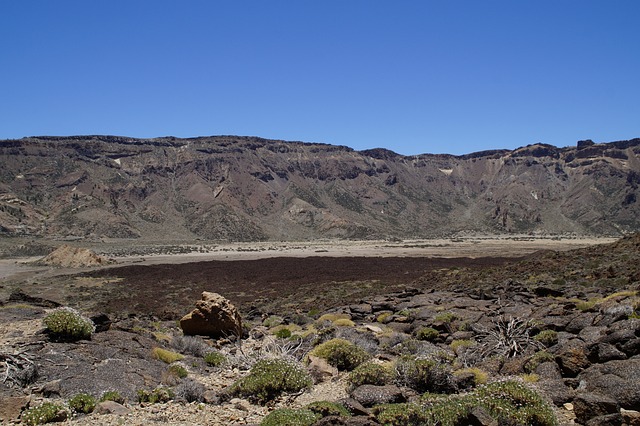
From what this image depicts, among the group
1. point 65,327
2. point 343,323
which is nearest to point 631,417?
point 343,323

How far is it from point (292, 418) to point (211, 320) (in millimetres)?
10592

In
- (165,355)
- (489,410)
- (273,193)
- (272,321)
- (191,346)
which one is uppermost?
(273,193)

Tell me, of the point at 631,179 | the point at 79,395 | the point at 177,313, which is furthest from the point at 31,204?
the point at 631,179

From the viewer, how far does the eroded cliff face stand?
411 feet

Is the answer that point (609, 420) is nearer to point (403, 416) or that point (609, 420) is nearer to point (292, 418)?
point (403, 416)

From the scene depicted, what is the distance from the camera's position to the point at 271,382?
10.2 meters

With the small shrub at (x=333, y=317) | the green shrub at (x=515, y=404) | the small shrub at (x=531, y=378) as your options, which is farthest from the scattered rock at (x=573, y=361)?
the small shrub at (x=333, y=317)

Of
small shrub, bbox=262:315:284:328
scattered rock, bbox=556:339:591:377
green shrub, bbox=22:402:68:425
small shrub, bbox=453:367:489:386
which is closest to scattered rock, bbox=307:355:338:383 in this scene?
small shrub, bbox=453:367:489:386

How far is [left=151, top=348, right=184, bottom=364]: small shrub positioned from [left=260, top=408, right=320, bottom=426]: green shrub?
6564mm

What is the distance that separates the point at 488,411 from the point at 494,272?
26863mm

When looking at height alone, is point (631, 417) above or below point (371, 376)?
above

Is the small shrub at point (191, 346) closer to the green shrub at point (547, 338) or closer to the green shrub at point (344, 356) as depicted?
the green shrub at point (344, 356)

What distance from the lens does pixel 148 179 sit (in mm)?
148750

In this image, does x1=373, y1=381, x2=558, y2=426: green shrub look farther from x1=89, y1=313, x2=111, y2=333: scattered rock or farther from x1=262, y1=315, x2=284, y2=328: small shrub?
x1=262, y1=315, x2=284, y2=328: small shrub
